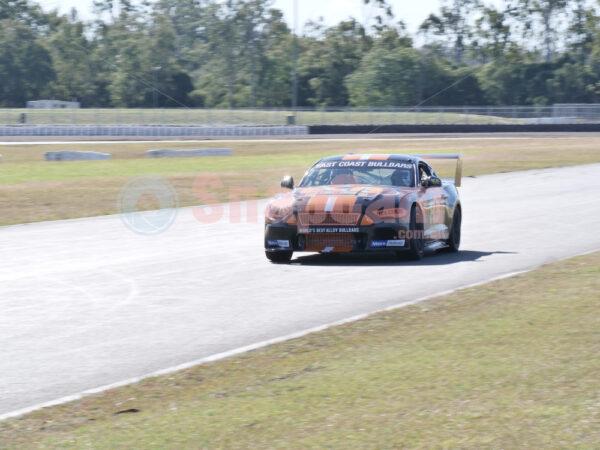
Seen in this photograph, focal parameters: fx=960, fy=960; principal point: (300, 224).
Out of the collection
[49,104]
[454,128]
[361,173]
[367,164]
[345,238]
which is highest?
[367,164]

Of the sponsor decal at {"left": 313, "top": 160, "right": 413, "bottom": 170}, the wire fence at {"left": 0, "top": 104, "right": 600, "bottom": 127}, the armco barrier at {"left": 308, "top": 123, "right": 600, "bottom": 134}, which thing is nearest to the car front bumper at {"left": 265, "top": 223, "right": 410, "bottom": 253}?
the sponsor decal at {"left": 313, "top": 160, "right": 413, "bottom": 170}

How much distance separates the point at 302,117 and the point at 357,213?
61.9m

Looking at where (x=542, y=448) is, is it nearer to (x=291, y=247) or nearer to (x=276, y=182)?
(x=291, y=247)

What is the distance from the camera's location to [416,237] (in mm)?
11797

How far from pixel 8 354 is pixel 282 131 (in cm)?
5800

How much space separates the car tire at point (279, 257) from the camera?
11.8 m

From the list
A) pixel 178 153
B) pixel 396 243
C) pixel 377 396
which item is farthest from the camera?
pixel 178 153

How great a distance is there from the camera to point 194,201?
2208 cm

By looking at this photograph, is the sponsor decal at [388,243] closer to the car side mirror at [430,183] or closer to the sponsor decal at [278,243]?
the sponsor decal at [278,243]

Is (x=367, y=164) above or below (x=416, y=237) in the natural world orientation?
above

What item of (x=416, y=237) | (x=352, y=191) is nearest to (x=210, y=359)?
(x=352, y=191)

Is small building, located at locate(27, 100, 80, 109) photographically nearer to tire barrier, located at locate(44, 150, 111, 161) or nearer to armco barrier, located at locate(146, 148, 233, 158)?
armco barrier, located at locate(146, 148, 233, 158)

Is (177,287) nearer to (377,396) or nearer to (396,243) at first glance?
(396,243)

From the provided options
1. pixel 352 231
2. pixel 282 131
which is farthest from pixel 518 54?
pixel 352 231
